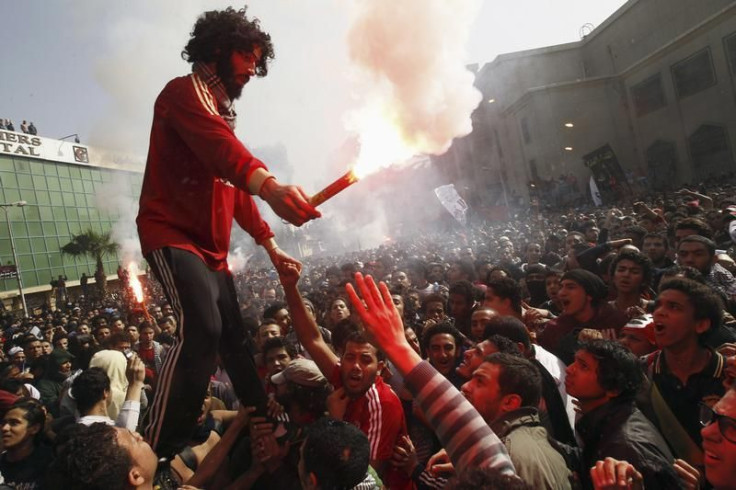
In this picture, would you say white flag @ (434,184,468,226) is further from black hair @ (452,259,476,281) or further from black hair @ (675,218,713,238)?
black hair @ (675,218,713,238)

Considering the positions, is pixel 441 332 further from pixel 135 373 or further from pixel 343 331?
pixel 135 373

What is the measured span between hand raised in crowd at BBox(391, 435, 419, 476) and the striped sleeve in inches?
56.3

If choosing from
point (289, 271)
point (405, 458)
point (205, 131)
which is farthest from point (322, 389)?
point (205, 131)

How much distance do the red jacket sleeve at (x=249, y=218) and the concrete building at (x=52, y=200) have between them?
39196 mm

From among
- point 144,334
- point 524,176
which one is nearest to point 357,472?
point 144,334

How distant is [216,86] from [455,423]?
85.3 inches

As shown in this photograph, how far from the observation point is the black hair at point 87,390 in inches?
158

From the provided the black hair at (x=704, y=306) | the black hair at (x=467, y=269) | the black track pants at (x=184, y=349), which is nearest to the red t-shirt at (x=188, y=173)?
the black track pants at (x=184, y=349)

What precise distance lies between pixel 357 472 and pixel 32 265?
45210 millimetres

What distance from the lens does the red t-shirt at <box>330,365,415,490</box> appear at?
317 centimetres

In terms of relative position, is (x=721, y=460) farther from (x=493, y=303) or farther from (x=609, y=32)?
(x=609, y=32)

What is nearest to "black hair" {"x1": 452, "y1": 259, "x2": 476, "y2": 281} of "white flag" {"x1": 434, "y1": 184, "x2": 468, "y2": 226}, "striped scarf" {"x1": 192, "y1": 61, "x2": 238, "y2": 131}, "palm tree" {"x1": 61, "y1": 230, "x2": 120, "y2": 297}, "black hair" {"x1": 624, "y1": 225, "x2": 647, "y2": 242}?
"black hair" {"x1": 624, "y1": 225, "x2": 647, "y2": 242}

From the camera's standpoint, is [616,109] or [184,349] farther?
[616,109]

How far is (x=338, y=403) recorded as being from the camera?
3348 mm
